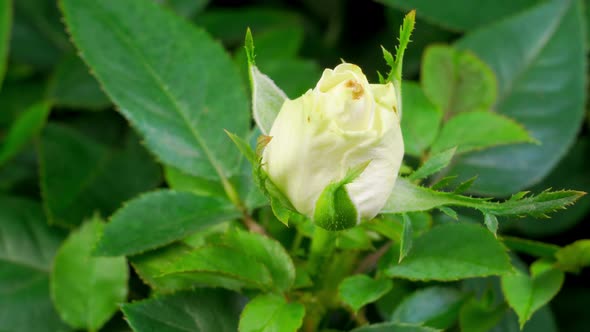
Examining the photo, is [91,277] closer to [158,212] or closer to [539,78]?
[158,212]

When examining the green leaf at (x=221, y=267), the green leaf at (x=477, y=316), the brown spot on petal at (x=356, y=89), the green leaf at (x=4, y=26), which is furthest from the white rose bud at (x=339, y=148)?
the green leaf at (x=4, y=26)

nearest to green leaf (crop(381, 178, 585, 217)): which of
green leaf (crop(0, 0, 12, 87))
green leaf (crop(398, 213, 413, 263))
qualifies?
green leaf (crop(398, 213, 413, 263))

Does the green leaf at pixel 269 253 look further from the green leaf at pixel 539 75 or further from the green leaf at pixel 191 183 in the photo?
the green leaf at pixel 539 75

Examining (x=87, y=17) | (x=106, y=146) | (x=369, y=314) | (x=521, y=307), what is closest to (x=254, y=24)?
(x=106, y=146)

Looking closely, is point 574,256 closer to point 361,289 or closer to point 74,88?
point 361,289

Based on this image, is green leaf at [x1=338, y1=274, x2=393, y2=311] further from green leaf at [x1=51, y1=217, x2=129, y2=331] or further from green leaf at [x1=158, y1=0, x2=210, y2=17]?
green leaf at [x1=158, y1=0, x2=210, y2=17]

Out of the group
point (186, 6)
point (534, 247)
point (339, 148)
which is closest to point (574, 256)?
point (534, 247)
